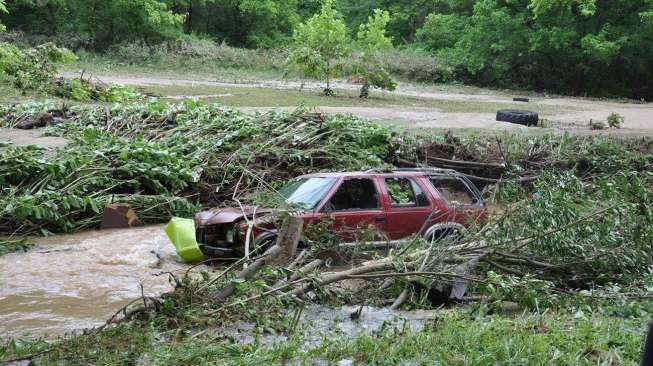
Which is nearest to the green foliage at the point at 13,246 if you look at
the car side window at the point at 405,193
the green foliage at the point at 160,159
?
the green foliage at the point at 160,159

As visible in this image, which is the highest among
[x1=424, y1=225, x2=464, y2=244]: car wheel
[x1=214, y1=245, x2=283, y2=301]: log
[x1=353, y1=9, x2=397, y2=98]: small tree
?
[x1=353, y1=9, x2=397, y2=98]: small tree

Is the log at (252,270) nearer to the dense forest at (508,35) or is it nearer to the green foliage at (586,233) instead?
the green foliage at (586,233)

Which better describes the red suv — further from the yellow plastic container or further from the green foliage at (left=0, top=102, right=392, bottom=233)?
the green foliage at (left=0, top=102, right=392, bottom=233)

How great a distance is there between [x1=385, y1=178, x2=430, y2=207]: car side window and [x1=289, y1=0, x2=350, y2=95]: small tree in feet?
75.7

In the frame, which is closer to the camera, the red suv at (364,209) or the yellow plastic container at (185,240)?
the red suv at (364,209)

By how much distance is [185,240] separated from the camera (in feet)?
31.4

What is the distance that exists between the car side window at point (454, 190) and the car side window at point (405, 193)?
1.25 ft

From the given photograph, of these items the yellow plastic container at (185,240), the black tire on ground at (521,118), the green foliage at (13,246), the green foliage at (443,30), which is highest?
the green foliage at (443,30)

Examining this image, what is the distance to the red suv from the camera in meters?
9.44

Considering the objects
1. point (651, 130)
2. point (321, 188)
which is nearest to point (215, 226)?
point (321, 188)

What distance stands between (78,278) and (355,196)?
Answer: 3655 mm

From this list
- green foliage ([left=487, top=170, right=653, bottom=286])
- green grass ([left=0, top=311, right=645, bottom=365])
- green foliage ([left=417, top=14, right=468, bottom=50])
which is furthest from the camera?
green foliage ([left=417, top=14, right=468, bottom=50])

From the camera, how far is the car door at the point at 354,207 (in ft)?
31.6

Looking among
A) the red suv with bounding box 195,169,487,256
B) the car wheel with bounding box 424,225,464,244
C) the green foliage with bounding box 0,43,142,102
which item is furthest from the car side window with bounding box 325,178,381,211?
the green foliage with bounding box 0,43,142,102
